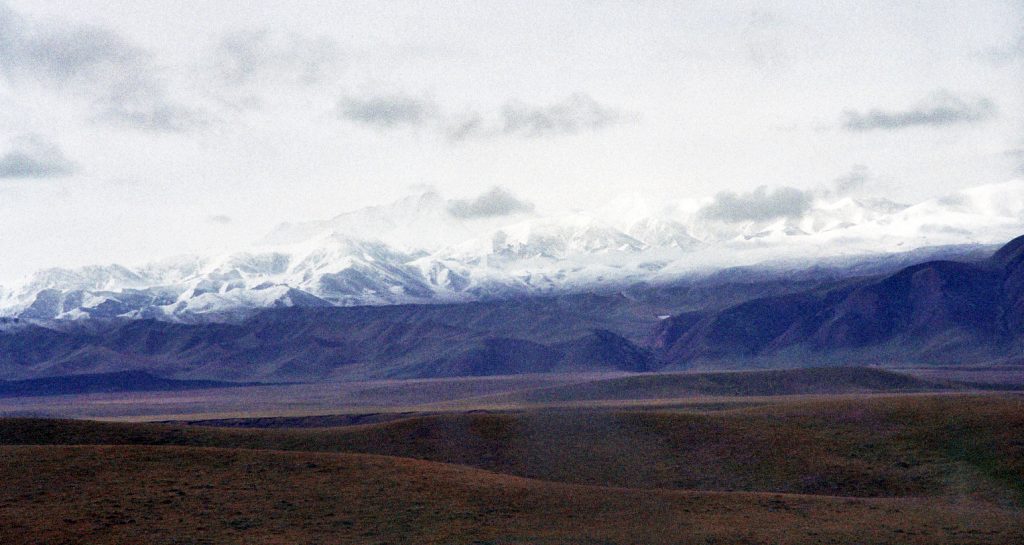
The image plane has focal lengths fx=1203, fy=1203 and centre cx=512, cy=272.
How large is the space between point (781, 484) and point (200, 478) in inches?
1304

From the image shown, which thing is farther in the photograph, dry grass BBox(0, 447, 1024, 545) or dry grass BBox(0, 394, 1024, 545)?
dry grass BBox(0, 394, 1024, 545)

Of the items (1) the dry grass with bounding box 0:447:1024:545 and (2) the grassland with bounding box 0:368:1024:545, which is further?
(2) the grassland with bounding box 0:368:1024:545

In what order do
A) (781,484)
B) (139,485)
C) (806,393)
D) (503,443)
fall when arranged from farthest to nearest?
(806,393) < (503,443) < (781,484) < (139,485)

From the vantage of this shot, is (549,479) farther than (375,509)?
Yes

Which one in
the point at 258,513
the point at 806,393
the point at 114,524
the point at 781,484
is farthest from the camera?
the point at 806,393

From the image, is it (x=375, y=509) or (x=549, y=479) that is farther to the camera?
→ (x=549, y=479)

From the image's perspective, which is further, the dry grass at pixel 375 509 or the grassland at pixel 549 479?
the grassland at pixel 549 479

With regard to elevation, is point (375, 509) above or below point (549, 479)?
above

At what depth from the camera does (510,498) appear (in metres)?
61.9

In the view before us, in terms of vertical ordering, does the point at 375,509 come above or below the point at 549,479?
above

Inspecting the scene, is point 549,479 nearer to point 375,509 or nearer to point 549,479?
point 549,479

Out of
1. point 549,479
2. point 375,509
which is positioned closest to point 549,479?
point 549,479

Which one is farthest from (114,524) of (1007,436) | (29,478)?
(1007,436)

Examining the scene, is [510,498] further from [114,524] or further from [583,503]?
[114,524]
